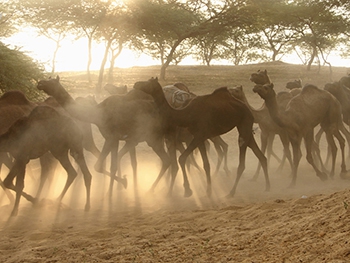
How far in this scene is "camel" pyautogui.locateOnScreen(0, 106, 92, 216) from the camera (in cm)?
838

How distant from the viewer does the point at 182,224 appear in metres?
6.91

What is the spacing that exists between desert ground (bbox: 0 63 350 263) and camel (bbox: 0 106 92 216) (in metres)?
0.75

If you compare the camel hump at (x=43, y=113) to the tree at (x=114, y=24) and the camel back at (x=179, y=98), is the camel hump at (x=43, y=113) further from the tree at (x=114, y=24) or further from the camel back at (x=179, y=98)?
the tree at (x=114, y=24)

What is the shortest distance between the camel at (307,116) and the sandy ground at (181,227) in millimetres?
790

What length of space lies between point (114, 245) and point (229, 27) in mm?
31062

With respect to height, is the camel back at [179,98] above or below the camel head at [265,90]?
below

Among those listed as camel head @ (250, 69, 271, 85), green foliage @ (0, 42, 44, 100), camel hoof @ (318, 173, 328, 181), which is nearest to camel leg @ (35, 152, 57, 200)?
green foliage @ (0, 42, 44, 100)

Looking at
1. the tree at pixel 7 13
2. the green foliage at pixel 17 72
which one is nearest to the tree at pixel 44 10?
the tree at pixel 7 13

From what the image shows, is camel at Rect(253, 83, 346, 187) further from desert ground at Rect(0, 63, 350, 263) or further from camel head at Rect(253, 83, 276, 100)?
desert ground at Rect(0, 63, 350, 263)

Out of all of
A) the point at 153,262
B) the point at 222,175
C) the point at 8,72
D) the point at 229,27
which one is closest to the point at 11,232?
the point at 153,262

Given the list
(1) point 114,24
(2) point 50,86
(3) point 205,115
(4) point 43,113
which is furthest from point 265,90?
(1) point 114,24

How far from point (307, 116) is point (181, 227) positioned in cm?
540

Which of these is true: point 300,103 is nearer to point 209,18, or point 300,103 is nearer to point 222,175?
point 222,175

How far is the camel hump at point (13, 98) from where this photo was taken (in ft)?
29.5
